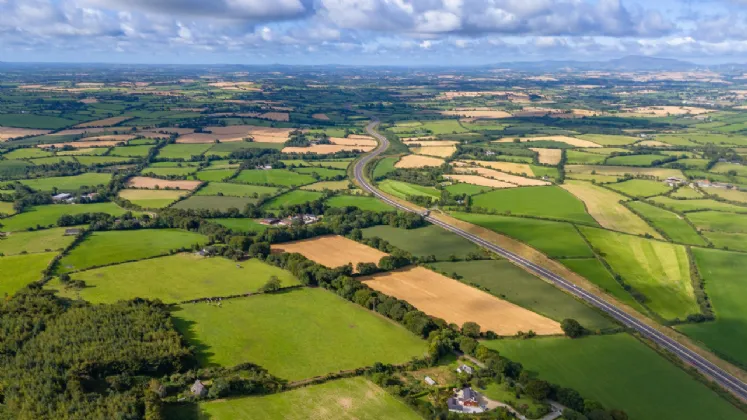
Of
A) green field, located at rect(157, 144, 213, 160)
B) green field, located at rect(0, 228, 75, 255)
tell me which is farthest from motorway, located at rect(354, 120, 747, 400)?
green field, located at rect(157, 144, 213, 160)

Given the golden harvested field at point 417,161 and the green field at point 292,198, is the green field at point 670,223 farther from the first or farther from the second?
the green field at point 292,198

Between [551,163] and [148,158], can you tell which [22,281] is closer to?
[148,158]

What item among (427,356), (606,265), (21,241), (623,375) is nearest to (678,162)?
(606,265)

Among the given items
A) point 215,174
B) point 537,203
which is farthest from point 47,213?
point 537,203

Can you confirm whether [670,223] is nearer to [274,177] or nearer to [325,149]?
[274,177]

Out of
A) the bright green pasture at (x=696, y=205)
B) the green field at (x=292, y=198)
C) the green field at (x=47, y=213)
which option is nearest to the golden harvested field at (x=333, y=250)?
the green field at (x=292, y=198)

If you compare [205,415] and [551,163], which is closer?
[205,415]
